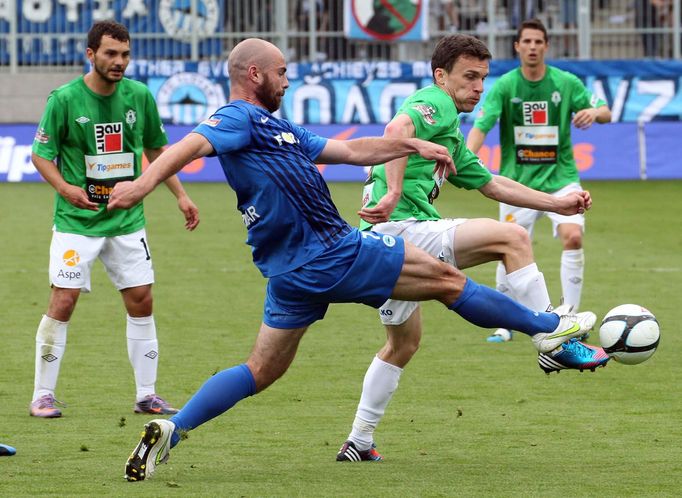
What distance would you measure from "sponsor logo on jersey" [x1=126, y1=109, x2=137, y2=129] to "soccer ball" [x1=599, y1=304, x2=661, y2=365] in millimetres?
3111

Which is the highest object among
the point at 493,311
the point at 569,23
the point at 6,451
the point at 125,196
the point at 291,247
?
the point at 569,23

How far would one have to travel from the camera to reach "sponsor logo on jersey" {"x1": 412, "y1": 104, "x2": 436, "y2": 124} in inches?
267

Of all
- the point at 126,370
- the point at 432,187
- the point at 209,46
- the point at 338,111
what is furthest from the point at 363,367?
the point at 209,46

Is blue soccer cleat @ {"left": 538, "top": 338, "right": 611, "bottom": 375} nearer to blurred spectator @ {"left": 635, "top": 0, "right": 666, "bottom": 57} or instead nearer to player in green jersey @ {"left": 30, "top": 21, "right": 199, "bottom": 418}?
player in green jersey @ {"left": 30, "top": 21, "right": 199, "bottom": 418}

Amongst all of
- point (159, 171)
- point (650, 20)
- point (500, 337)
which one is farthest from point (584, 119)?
point (650, 20)

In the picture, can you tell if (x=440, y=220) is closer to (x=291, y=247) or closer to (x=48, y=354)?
(x=291, y=247)

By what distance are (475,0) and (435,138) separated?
21363 mm

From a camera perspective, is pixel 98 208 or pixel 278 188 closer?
pixel 278 188

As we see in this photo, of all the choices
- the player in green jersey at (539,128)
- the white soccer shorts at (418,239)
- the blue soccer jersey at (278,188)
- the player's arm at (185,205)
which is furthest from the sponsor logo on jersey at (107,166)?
the player in green jersey at (539,128)

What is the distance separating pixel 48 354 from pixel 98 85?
1.61 meters

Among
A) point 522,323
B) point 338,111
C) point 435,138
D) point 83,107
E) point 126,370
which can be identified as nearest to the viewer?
point 522,323

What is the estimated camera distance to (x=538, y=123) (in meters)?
11.2

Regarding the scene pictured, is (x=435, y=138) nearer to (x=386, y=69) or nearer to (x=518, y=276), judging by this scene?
(x=518, y=276)

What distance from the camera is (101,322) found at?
37.0ft
